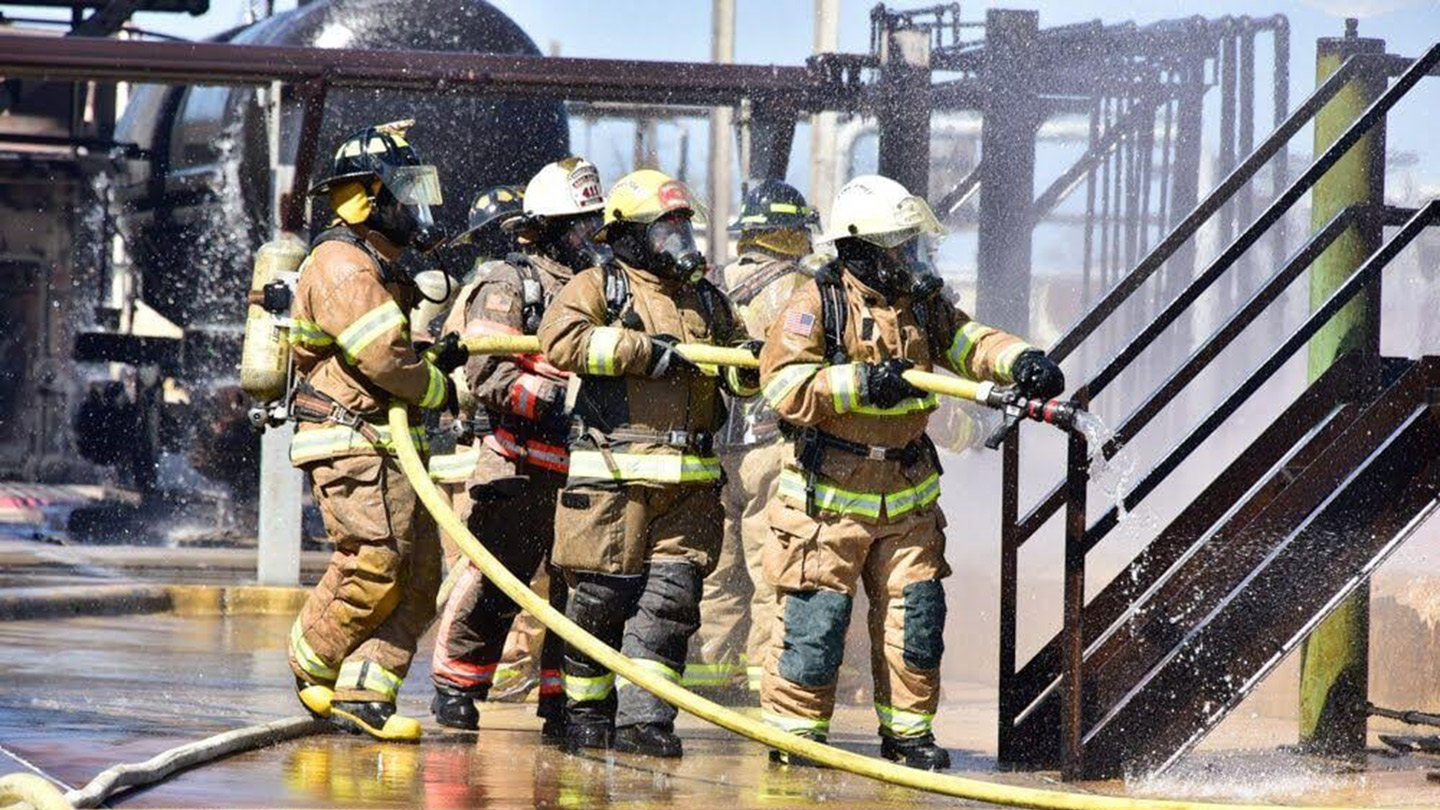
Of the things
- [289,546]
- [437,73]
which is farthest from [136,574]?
[437,73]

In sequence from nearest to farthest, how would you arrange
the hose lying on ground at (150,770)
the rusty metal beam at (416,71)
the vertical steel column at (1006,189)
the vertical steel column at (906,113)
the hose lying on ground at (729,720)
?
the hose lying on ground at (150,770), the hose lying on ground at (729,720), the rusty metal beam at (416,71), the vertical steel column at (906,113), the vertical steel column at (1006,189)

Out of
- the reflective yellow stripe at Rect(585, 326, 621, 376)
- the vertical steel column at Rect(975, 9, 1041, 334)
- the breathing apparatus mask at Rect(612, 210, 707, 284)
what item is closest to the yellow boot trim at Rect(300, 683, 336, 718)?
the reflective yellow stripe at Rect(585, 326, 621, 376)

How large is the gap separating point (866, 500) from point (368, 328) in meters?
1.50

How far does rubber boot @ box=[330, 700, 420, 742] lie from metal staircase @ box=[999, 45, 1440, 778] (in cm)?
174

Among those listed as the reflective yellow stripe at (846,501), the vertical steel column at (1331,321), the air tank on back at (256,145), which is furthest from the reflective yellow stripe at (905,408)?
the air tank on back at (256,145)

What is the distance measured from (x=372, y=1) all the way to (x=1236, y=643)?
34.6 ft

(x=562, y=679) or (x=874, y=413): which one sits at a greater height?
(x=874, y=413)

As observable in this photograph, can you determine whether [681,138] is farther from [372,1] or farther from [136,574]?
[136,574]

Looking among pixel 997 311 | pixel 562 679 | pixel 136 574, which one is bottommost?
pixel 136 574

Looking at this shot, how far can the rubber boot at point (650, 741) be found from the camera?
6602 millimetres

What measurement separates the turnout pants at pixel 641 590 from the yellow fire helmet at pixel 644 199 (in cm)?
80

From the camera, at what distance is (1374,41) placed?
7.43 meters

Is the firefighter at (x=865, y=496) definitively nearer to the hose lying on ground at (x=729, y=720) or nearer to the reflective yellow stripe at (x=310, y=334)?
the hose lying on ground at (x=729, y=720)

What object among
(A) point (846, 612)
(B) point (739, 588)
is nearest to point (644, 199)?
(A) point (846, 612)
